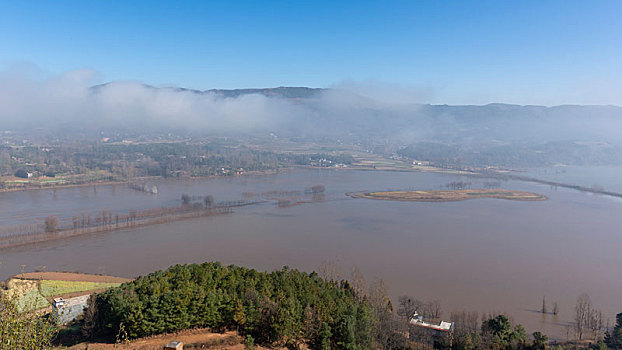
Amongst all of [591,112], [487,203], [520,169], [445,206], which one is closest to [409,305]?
[445,206]

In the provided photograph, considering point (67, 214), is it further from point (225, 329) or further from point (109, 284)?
point (225, 329)

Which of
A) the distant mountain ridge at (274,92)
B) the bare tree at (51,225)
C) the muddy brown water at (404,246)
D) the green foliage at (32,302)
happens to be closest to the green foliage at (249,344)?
the green foliage at (32,302)

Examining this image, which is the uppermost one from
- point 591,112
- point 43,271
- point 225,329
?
point 591,112

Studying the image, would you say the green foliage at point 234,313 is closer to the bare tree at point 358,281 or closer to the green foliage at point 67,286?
the bare tree at point 358,281

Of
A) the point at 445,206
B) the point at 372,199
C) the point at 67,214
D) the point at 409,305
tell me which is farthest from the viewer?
the point at 372,199

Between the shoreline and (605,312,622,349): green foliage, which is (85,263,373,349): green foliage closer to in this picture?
(605,312,622,349): green foliage

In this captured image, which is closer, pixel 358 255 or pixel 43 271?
pixel 43 271

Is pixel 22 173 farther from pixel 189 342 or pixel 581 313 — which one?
pixel 581 313
